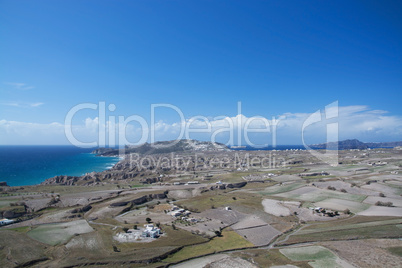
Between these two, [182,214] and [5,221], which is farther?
[182,214]

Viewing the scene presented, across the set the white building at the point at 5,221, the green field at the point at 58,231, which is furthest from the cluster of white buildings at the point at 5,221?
the green field at the point at 58,231

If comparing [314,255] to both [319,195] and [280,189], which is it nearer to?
[319,195]

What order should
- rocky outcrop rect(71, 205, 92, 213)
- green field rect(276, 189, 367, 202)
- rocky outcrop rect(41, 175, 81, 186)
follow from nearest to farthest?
1. rocky outcrop rect(71, 205, 92, 213)
2. green field rect(276, 189, 367, 202)
3. rocky outcrop rect(41, 175, 81, 186)

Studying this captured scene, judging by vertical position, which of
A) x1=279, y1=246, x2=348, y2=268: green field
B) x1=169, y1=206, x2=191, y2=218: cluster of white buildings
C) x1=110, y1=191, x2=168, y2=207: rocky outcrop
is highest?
x1=279, y1=246, x2=348, y2=268: green field

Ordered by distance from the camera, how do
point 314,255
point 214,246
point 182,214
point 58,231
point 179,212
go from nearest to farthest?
point 314,255 → point 214,246 → point 58,231 → point 182,214 → point 179,212

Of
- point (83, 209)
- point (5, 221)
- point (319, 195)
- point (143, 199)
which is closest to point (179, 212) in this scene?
point (143, 199)

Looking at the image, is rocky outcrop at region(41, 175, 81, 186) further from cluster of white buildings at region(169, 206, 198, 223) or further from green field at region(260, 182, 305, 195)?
green field at region(260, 182, 305, 195)

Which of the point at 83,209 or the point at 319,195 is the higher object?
the point at 319,195

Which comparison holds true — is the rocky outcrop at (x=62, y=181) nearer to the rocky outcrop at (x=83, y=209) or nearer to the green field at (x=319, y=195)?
the rocky outcrop at (x=83, y=209)

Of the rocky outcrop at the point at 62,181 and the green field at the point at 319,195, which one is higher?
the green field at the point at 319,195

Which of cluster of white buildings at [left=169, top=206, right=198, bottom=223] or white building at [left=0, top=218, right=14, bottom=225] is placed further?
cluster of white buildings at [left=169, top=206, right=198, bottom=223]

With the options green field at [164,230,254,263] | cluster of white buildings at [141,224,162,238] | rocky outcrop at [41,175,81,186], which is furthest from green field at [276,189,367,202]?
rocky outcrop at [41,175,81,186]
